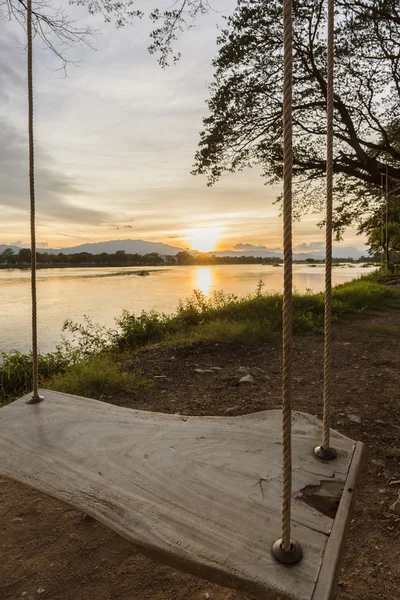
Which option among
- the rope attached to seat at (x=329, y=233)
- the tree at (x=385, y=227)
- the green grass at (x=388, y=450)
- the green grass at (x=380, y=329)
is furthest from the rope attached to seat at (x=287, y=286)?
the tree at (x=385, y=227)

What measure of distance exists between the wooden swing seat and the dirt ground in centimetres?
66

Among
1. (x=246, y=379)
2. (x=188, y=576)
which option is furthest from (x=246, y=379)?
(x=188, y=576)

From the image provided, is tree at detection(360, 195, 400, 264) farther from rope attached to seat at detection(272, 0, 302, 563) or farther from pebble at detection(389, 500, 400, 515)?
rope attached to seat at detection(272, 0, 302, 563)

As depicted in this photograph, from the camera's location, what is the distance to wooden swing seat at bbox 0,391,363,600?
84 cm

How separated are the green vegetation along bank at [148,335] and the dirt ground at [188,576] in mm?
503

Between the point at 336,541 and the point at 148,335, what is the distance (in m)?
5.29

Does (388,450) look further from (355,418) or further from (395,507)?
(395,507)

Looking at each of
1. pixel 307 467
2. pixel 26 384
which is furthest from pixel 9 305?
pixel 307 467

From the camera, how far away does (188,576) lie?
1558mm

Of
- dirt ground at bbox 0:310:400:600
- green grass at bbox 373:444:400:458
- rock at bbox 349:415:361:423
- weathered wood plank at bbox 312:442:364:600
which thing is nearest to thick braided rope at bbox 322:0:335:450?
weathered wood plank at bbox 312:442:364:600

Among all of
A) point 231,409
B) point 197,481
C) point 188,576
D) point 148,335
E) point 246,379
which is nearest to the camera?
point 197,481

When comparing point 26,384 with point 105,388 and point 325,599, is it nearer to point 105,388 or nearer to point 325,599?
point 105,388

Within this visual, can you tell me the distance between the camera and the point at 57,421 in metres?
1.50

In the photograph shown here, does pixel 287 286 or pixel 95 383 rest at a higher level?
pixel 287 286
